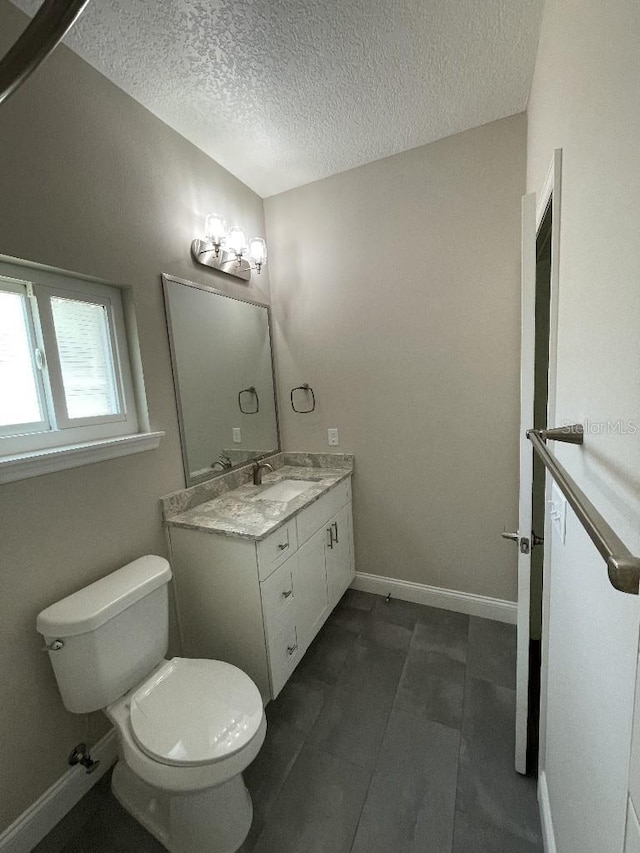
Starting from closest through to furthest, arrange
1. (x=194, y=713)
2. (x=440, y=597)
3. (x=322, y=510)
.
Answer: (x=194, y=713), (x=322, y=510), (x=440, y=597)

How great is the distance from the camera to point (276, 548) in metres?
1.44

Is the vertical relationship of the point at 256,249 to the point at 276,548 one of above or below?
above

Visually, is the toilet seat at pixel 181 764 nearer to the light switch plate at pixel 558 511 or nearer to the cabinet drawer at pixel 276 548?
the cabinet drawer at pixel 276 548

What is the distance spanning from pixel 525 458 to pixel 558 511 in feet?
0.86

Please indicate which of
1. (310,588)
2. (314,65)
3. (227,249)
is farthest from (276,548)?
(314,65)

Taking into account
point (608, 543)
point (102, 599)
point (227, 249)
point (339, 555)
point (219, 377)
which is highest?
point (227, 249)

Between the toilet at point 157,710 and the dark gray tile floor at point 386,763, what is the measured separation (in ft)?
0.33

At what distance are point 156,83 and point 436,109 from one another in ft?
3.97

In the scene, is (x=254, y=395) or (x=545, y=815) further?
(x=254, y=395)

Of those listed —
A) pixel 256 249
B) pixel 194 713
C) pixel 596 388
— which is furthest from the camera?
pixel 256 249

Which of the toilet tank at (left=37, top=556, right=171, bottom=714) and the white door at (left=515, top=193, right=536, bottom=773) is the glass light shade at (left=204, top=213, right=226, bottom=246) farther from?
the toilet tank at (left=37, top=556, right=171, bottom=714)

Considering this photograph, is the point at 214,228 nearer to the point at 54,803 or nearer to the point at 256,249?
the point at 256,249

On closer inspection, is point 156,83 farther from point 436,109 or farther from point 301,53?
point 436,109

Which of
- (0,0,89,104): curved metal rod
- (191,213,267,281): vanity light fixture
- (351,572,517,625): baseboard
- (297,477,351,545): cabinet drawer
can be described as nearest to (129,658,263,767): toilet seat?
(297,477,351,545): cabinet drawer
